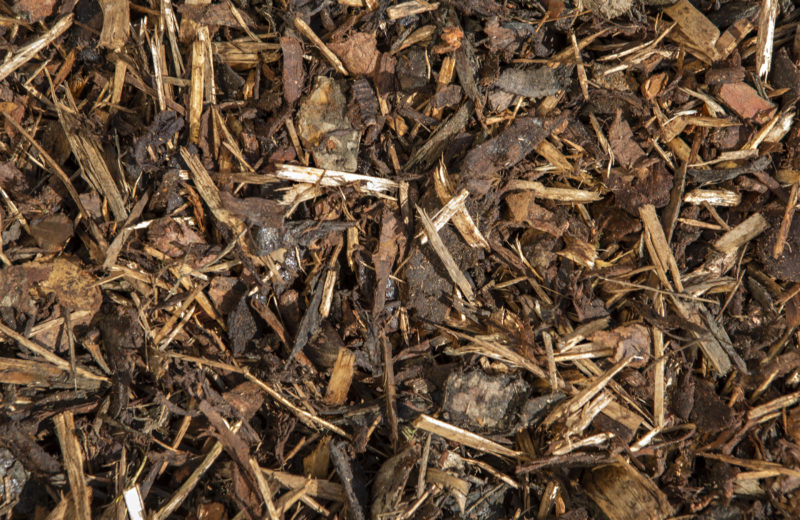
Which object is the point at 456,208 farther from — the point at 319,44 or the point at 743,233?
the point at 743,233

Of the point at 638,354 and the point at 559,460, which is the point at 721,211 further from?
the point at 559,460

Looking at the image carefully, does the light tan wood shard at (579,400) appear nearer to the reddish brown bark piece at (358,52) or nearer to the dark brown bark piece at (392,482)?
the dark brown bark piece at (392,482)

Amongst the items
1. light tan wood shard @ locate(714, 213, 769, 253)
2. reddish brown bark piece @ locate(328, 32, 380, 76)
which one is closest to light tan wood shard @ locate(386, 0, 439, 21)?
reddish brown bark piece @ locate(328, 32, 380, 76)

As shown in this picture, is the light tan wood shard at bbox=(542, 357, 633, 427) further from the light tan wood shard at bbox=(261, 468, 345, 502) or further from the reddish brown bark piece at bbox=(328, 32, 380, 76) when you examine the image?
the reddish brown bark piece at bbox=(328, 32, 380, 76)

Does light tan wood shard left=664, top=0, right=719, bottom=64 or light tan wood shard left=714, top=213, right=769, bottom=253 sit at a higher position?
light tan wood shard left=664, top=0, right=719, bottom=64

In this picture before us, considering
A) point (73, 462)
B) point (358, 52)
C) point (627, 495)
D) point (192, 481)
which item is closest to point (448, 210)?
point (358, 52)

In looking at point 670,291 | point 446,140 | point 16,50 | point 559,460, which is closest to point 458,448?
point 559,460

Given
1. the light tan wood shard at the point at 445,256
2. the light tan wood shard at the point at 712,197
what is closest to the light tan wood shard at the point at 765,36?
the light tan wood shard at the point at 712,197
